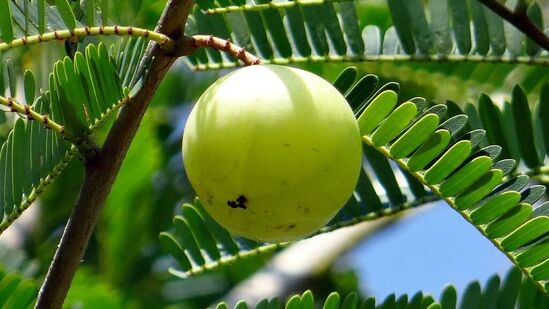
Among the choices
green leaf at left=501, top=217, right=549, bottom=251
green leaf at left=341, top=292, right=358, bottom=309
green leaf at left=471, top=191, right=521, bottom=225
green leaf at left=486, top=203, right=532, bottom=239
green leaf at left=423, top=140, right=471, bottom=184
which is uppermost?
green leaf at left=423, top=140, right=471, bottom=184

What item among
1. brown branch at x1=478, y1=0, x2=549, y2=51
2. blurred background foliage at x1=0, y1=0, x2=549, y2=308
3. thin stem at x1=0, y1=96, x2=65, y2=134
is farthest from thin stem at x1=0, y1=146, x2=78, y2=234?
blurred background foliage at x1=0, y1=0, x2=549, y2=308

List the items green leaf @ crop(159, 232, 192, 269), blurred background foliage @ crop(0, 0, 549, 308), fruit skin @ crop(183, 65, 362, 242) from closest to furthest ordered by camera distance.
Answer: fruit skin @ crop(183, 65, 362, 242) → green leaf @ crop(159, 232, 192, 269) → blurred background foliage @ crop(0, 0, 549, 308)

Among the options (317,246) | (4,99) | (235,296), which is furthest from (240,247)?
(317,246)

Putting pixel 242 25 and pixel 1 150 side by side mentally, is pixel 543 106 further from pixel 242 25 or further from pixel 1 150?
pixel 1 150

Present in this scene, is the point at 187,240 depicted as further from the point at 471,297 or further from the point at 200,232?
the point at 471,297

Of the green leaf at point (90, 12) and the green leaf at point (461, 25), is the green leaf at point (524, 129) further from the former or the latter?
the green leaf at point (90, 12)

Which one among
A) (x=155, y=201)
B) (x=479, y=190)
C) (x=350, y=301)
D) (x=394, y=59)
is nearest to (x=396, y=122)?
(x=479, y=190)

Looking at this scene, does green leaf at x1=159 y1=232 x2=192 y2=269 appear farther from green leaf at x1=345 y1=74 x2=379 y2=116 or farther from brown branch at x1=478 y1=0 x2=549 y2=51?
brown branch at x1=478 y1=0 x2=549 y2=51

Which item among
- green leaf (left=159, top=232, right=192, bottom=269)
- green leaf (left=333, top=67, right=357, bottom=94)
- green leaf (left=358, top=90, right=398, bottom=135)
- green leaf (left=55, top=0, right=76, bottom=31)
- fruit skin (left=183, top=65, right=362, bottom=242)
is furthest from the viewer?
green leaf (left=159, top=232, right=192, bottom=269)
